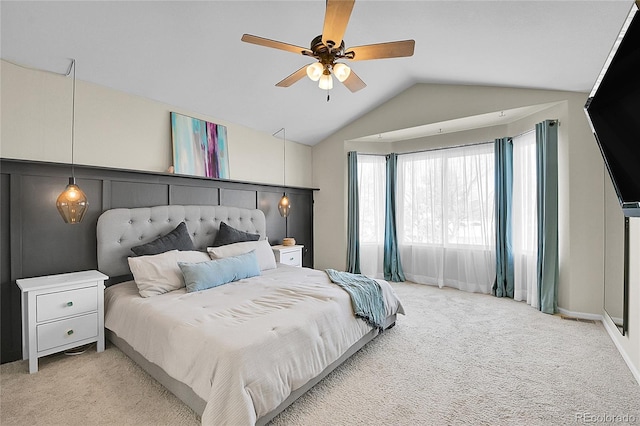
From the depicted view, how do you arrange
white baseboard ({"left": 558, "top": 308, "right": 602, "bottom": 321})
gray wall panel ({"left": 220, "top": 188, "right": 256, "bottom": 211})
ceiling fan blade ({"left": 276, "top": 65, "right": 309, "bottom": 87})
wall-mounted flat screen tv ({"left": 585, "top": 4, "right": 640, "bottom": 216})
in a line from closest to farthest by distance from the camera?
1. wall-mounted flat screen tv ({"left": 585, "top": 4, "right": 640, "bottom": 216})
2. ceiling fan blade ({"left": 276, "top": 65, "right": 309, "bottom": 87})
3. white baseboard ({"left": 558, "top": 308, "right": 602, "bottom": 321})
4. gray wall panel ({"left": 220, "top": 188, "right": 256, "bottom": 211})

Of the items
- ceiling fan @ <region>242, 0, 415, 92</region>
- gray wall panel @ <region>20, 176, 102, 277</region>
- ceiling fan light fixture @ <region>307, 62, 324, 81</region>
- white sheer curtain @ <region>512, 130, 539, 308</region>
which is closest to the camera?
ceiling fan @ <region>242, 0, 415, 92</region>

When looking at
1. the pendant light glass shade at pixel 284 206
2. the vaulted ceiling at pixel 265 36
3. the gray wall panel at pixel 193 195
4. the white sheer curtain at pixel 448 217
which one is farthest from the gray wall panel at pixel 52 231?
the white sheer curtain at pixel 448 217

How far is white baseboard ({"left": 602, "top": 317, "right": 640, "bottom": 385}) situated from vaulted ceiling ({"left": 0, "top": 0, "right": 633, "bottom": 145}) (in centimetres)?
250

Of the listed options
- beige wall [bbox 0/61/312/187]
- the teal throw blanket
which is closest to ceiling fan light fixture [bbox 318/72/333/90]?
the teal throw blanket

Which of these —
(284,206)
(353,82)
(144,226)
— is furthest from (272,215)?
(353,82)

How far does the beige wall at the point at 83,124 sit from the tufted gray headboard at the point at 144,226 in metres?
0.53

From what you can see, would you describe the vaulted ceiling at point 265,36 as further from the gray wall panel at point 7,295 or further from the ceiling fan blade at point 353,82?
the gray wall panel at point 7,295

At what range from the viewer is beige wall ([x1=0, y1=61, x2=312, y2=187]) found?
246 cm

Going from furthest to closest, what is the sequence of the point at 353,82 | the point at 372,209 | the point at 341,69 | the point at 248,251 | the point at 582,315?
1. the point at 372,209
2. the point at 248,251
3. the point at 582,315
4. the point at 353,82
5. the point at 341,69

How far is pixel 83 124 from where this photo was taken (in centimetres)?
282

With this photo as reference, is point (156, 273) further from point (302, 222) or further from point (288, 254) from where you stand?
point (302, 222)

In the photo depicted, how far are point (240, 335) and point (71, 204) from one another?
1953mm

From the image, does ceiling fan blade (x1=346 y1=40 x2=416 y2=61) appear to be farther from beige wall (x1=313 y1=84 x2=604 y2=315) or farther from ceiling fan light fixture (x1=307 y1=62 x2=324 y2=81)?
beige wall (x1=313 y1=84 x2=604 y2=315)

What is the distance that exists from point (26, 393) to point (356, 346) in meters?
2.36
